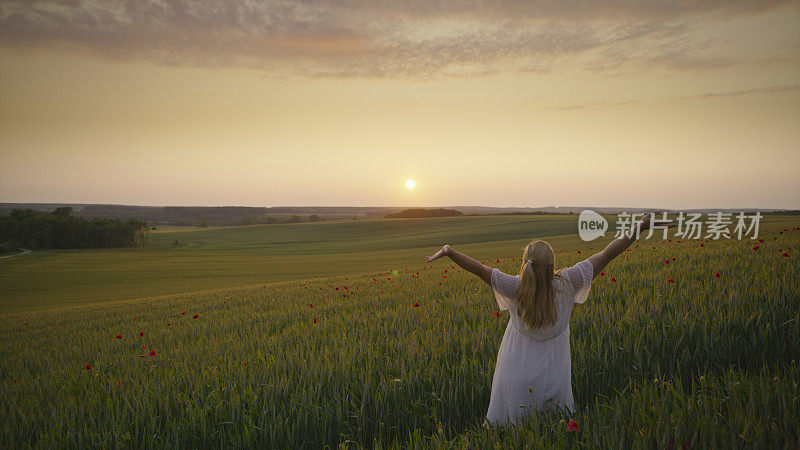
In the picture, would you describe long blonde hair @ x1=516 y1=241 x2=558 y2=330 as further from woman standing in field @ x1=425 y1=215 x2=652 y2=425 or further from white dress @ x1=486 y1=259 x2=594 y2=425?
white dress @ x1=486 y1=259 x2=594 y2=425

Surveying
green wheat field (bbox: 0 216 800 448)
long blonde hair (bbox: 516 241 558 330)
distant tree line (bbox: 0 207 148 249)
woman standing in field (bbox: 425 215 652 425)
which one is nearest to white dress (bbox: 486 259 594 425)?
woman standing in field (bbox: 425 215 652 425)

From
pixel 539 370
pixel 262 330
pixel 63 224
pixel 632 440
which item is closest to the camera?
pixel 632 440

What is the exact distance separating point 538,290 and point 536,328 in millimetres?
316

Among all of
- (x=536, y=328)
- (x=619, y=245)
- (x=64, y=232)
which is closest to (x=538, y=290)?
(x=536, y=328)

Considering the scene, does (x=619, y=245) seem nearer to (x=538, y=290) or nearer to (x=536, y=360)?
(x=538, y=290)

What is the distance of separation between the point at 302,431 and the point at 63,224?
113 metres

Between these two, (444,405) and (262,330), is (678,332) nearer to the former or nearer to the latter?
(444,405)

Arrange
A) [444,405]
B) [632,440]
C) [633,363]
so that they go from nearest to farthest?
[632,440] → [444,405] → [633,363]


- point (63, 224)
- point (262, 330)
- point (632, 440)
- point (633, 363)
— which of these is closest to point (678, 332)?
point (633, 363)

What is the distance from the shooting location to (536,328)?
325 centimetres

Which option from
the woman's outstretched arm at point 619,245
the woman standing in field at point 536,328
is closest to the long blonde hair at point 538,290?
the woman standing in field at point 536,328

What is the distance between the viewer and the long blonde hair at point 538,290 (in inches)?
125

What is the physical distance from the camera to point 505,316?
613 centimetres

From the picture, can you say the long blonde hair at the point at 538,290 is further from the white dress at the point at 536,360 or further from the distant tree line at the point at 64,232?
the distant tree line at the point at 64,232
